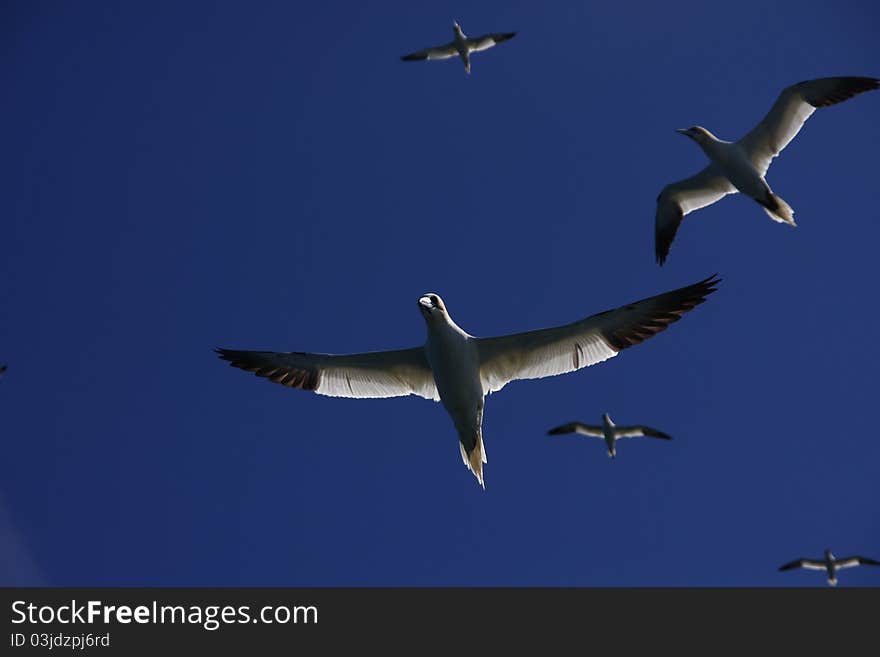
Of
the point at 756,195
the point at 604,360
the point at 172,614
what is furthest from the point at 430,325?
the point at 756,195

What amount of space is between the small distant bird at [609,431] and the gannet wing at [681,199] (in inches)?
240

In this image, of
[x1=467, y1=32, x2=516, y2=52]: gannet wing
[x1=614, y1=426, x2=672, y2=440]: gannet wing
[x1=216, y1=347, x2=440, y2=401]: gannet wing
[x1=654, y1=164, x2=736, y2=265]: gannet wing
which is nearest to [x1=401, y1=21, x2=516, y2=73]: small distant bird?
[x1=467, y1=32, x2=516, y2=52]: gannet wing

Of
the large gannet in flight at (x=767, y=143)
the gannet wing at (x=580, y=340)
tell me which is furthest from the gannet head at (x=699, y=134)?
the gannet wing at (x=580, y=340)

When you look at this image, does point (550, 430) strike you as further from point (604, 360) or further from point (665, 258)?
point (604, 360)

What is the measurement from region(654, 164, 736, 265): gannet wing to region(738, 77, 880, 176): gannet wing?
1.32 metres

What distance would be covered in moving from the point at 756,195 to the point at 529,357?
30.6ft

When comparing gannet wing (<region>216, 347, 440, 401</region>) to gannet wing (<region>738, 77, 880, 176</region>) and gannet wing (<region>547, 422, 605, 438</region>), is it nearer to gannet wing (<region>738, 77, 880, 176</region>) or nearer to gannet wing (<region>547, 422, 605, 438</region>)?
gannet wing (<region>738, 77, 880, 176</region>)

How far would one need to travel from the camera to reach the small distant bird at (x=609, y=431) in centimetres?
2969

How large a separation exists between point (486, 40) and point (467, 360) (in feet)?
57.9

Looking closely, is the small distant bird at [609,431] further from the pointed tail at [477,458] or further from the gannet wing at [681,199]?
the pointed tail at [477,458]

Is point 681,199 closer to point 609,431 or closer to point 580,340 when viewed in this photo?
point 609,431

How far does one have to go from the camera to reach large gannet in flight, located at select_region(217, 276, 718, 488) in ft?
54.4

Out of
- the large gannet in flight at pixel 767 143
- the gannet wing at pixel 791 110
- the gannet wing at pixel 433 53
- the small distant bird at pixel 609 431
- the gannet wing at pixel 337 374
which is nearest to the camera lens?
the gannet wing at pixel 337 374

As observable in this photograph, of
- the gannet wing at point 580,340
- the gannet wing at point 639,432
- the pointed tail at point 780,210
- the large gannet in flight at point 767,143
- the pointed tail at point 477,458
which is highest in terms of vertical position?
the large gannet in flight at point 767,143
